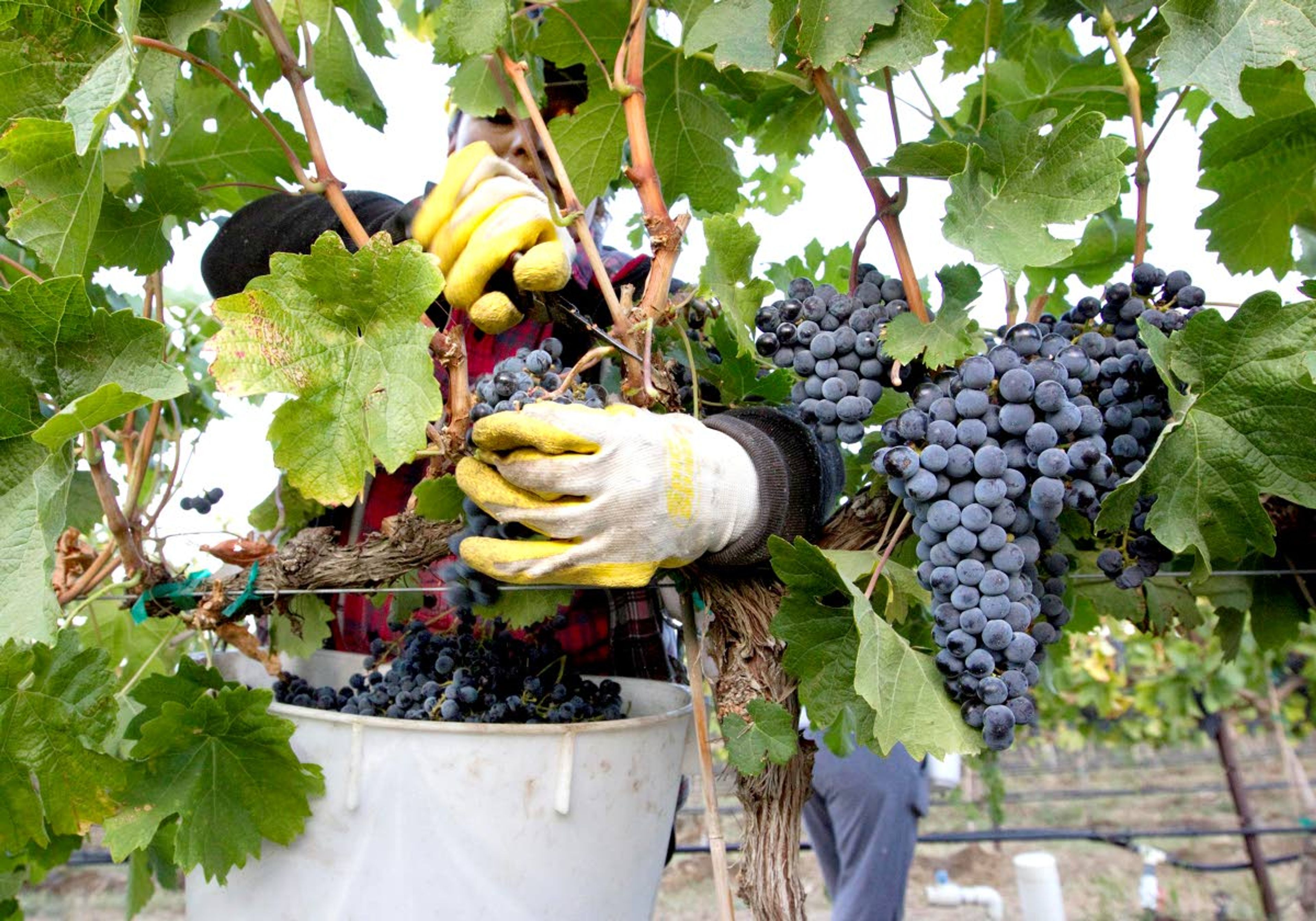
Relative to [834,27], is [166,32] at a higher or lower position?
higher

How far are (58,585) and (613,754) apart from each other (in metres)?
0.79

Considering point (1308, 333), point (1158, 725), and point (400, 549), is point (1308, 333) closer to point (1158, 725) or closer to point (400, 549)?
point (400, 549)

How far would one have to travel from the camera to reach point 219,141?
1.46 meters

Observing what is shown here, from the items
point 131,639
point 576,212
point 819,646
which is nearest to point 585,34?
point 576,212

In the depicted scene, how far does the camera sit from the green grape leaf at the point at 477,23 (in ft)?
3.20

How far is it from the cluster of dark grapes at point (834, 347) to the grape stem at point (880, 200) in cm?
2

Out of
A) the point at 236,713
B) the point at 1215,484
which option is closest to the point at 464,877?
the point at 236,713

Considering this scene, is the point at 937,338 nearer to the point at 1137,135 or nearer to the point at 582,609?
the point at 1137,135

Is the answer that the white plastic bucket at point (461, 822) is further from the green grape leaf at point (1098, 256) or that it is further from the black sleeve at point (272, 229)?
the green grape leaf at point (1098, 256)

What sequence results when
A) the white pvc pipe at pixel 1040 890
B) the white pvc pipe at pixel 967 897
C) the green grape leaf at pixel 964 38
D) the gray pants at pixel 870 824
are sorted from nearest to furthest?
the green grape leaf at pixel 964 38 → the gray pants at pixel 870 824 → the white pvc pipe at pixel 1040 890 → the white pvc pipe at pixel 967 897

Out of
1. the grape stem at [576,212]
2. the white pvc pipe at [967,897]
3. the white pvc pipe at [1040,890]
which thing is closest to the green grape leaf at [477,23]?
the grape stem at [576,212]

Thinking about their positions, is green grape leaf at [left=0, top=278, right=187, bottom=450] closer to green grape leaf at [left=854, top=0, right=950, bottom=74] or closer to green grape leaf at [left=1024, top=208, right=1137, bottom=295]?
green grape leaf at [left=854, top=0, right=950, bottom=74]

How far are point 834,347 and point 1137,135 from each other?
0.37 meters

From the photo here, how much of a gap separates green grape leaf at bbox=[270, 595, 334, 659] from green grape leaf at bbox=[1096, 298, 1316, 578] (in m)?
1.00
